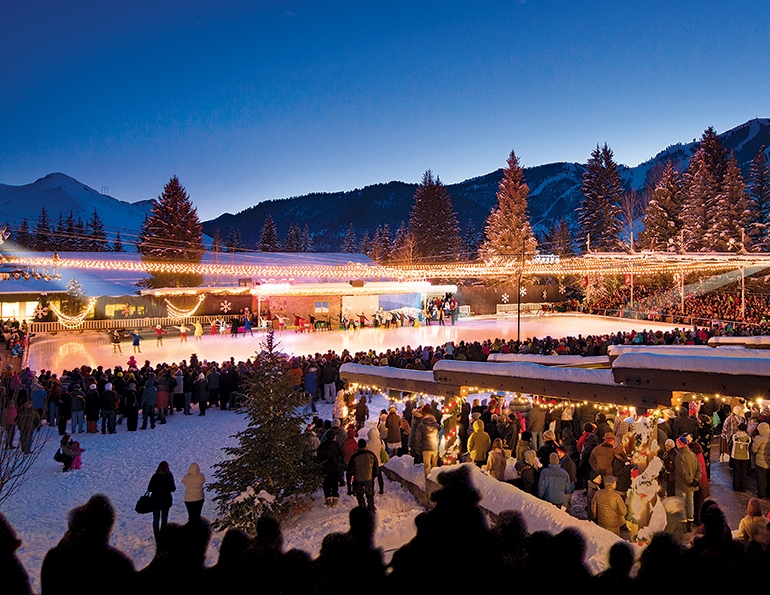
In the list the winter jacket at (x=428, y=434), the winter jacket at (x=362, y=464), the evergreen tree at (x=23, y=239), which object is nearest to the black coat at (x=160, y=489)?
the winter jacket at (x=362, y=464)

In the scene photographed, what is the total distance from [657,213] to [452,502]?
44362 millimetres

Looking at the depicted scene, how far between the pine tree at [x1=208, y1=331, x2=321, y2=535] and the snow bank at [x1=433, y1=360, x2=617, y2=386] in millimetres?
2467

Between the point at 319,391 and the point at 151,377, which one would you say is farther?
the point at 319,391

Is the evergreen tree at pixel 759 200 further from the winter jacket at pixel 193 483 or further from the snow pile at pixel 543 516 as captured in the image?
the winter jacket at pixel 193 483

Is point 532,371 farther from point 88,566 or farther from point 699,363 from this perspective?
point 88,566

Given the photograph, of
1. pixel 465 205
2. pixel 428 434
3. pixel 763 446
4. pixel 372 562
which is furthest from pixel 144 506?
pixel 465 205

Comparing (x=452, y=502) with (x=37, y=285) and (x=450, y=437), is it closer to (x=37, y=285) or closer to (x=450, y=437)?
(x=450, y=437)

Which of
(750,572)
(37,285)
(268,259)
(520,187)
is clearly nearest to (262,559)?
(750,572)

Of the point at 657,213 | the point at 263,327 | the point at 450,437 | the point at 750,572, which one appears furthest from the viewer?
the point at 657,213

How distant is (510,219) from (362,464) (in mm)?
38254

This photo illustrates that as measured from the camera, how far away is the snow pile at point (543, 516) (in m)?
3.98

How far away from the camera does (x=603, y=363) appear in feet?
30.6

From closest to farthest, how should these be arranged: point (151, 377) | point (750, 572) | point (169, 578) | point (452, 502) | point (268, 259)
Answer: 1. point (169, 578)
2. point (452, 502)
3. point (750, 572)
4. point (151, 377)
5. point (268, 259)

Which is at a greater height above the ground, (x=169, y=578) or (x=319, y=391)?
(x=169, y=578)
